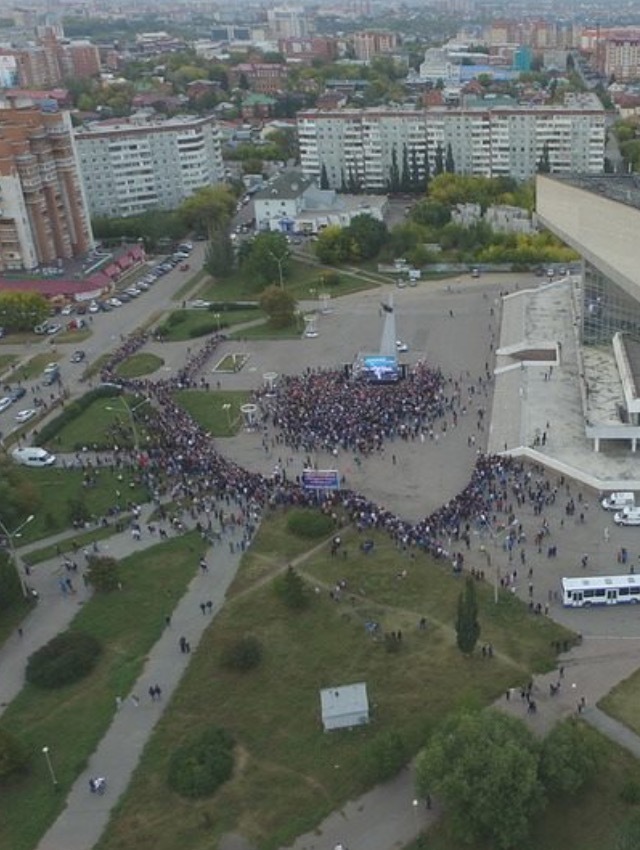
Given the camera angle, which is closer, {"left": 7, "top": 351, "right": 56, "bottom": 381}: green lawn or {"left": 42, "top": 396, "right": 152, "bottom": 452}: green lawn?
{"left": 42, "top": 396, "right": 152, "bottom": 452}: green lawn

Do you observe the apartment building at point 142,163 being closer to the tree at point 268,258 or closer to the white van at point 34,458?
the tree at point 268,258

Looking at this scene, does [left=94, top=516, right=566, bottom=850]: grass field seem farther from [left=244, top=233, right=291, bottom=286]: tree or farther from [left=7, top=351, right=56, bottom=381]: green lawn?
[left=244, top=233, right=291, bottom=286]: tree

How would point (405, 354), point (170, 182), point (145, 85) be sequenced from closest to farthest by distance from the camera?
1. point (405, 354)
2. point (170, 182)
3. point (145, 85)

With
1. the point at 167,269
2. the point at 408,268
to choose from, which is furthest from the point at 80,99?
the point at 408,268

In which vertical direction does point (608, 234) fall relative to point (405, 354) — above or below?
above

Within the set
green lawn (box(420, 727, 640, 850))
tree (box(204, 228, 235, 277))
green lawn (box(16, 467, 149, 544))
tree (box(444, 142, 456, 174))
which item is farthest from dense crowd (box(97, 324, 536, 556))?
tree (box(444, 142, 456, 174))

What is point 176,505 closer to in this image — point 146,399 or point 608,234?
point 146,399

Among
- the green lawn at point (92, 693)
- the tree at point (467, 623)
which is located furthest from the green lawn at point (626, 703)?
the green lawn at point (92, 693)
